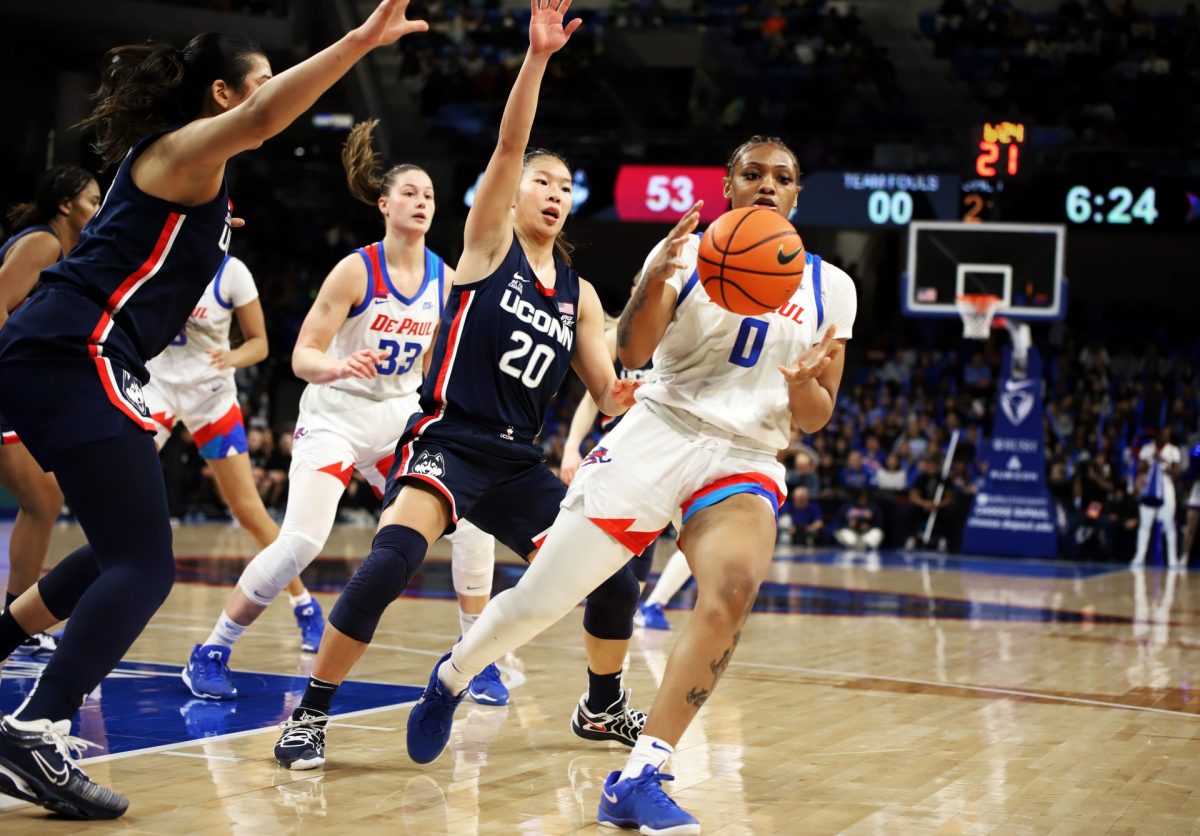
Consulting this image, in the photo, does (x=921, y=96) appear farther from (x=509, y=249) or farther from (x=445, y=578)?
(x=509, y=249)

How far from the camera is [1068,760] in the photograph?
191 inches

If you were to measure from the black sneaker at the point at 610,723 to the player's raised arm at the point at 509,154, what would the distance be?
5.01ft

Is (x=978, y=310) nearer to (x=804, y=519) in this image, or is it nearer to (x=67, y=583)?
(x=804, y=519)

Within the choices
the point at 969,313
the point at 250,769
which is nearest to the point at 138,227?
the point at 250,769

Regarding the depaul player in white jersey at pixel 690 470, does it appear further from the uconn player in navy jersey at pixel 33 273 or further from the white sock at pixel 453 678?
the uconn player in navy jersey at pixel 33 273

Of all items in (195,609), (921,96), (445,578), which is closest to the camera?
(195,609)

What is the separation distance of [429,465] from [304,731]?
0.91m

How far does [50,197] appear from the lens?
591 centimetres

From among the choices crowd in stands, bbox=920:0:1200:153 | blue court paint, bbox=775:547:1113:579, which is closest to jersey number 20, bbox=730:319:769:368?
blue court paint, bbox=775:547:1113:579

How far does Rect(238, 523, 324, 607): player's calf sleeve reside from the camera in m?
5.68

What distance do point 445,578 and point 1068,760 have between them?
7170 millimetres

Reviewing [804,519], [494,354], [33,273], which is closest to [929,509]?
[804,519]

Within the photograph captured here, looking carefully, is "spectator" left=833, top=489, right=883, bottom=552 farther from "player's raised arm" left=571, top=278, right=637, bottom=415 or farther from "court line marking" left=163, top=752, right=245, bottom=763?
"court line marking" left=163, top=752, right=245, bottom=763

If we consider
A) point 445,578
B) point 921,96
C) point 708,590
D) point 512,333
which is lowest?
point 445,578
